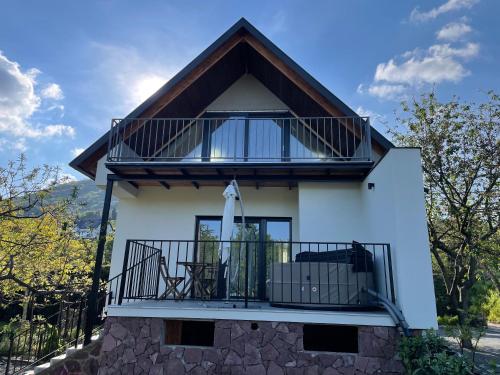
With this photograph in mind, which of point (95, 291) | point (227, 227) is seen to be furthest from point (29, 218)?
point (227, 227)

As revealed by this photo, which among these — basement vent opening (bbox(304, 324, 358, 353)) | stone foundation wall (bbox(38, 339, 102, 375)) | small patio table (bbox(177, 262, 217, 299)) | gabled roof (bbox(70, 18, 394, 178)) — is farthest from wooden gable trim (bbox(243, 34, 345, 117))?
stone foundation wall (bbox(38, 339, 102, 375))

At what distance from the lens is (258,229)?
7910 mm

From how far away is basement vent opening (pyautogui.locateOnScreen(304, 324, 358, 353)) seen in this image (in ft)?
18.4

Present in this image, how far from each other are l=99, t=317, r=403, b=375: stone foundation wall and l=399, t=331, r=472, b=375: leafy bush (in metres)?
0.32

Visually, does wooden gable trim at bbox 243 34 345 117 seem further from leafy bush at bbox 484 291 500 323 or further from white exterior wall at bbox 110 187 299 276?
leafy bush at bbox 484 291 500 323

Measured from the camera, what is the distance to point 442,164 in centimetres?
957

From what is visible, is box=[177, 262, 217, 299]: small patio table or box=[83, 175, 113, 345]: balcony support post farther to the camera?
box=[177, 262, 217, 299]: small patio table

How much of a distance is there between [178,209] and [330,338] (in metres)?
4.37

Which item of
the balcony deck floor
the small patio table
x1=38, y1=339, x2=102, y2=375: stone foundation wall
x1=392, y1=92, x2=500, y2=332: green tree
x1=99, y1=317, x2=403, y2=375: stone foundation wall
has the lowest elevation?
x1=38, y1=339, x2=102, y2=375: stone foundation wall

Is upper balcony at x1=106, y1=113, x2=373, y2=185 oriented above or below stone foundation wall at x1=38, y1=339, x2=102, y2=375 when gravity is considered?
above

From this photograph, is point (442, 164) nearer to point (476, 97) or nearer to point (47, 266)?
point (476, 97)

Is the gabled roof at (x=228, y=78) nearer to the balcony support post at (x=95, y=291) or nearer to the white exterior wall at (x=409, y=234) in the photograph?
the white exterior wall at (x=409, y=234)

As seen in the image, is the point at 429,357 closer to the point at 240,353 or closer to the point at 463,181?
the point at 240,353

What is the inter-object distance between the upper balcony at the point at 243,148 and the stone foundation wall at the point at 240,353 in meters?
3.12
